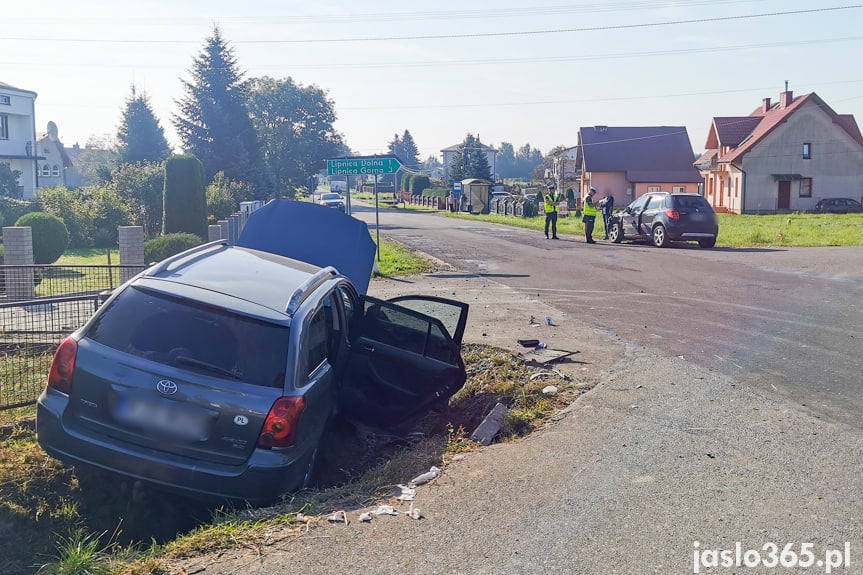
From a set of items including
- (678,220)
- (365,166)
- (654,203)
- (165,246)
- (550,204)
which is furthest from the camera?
(550,204)

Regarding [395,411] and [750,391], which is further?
[750,391]

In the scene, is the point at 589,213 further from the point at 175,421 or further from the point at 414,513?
the point at 175,421

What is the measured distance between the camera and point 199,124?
53.9 meters

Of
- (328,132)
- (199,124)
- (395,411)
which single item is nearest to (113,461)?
(395,411)

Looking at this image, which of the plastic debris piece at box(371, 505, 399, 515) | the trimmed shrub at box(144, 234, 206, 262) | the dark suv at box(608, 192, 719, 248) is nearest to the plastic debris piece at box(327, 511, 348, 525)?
the plastic debris piece at box(371, 505, 399, 515)

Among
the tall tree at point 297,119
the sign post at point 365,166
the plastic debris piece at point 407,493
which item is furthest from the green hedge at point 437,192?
the plastic debris piece at point 407,493

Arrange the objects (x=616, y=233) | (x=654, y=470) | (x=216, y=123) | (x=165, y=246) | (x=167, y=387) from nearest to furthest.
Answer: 1. (x=167, y=387)
2. (x=654, y=470)
3. (x=165, y=246)
4. (x=616, y=233)
5. (x=216, y=123)

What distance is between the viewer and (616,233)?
89.8ft

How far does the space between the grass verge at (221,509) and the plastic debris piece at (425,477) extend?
12 cm

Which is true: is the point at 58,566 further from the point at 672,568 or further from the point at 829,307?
the point at 829,307

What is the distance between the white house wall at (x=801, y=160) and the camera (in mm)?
60000

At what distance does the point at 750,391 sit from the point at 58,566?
233 inches

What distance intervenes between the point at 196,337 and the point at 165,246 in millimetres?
13486

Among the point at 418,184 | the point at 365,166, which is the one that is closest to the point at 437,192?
the point at 418,184
